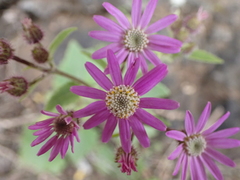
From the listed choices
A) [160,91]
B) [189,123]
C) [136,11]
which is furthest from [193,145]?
[160,91]

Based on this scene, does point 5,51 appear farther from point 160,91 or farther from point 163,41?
point 160,91

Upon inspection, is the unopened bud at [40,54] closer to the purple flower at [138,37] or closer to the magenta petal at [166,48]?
the purple flower at [138,37]

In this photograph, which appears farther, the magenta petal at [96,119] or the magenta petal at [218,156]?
the magenta petal at [218,156]

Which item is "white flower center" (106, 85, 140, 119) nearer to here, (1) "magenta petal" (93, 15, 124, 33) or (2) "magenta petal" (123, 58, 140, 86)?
(2) "magenta petal" (123, 58, 140, 86)

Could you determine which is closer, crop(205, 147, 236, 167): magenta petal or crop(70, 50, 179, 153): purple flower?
crop(70, 50, 179, 153): purple flower

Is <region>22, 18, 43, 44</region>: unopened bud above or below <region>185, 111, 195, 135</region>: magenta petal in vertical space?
above

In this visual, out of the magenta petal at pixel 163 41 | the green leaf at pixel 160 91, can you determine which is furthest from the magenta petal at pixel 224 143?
the green leaf at pixel 160 91

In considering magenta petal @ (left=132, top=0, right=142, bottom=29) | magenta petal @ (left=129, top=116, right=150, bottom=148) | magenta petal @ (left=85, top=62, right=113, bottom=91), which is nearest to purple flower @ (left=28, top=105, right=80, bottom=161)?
magenta petal @ (left=85, top=62, right=113, bottom=91)
